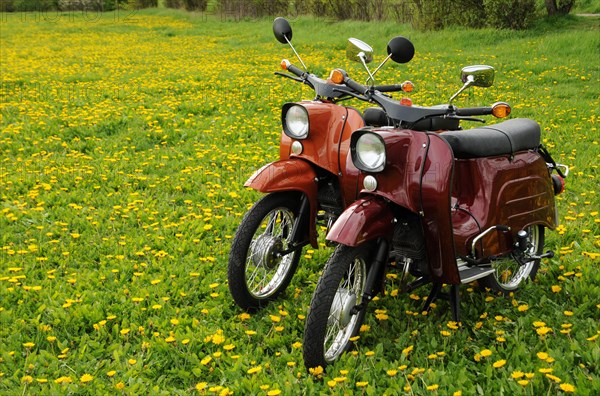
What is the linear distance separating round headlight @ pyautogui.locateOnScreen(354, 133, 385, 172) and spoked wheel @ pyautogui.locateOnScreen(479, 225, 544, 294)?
3.73 ft

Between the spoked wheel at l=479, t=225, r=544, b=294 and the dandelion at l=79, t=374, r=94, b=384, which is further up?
the spoked wheel at l=479, t=225, r=544, b=294

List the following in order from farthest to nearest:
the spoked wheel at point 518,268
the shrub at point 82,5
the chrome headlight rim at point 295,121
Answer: the shrub at point 82,5 → the spoked wheel at point 518,268 → the chrome headlight rim at point 295,121

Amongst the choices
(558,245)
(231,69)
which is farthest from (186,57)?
(558,245)

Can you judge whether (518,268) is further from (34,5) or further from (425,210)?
(34,5)

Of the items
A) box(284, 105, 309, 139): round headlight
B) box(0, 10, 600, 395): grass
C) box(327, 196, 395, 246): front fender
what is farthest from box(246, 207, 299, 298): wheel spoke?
box(327, 196, 395, 246): front fender

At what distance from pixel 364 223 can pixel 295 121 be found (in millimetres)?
870

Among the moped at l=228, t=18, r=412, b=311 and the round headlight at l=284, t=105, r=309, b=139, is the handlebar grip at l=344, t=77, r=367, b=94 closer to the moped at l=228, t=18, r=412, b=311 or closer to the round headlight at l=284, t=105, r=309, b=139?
the moped at l=228, t=18, r=412, b=311

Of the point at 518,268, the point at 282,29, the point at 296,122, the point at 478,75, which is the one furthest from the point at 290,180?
the point at 518,268

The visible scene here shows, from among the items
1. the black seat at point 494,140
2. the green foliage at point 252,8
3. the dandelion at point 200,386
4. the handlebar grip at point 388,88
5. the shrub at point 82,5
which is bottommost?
the dandelion at point 200,386

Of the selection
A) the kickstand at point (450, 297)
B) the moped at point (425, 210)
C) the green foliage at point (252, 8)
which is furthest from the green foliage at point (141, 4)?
the kickstand at point (450, 297)

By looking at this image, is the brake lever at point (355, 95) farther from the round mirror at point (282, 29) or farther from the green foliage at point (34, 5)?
the green foliage at point (34, 5)

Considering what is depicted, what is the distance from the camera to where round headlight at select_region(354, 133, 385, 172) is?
287 cm

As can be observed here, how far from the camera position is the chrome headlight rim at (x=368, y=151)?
2867 mm

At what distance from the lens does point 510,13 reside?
1548 centimetres
